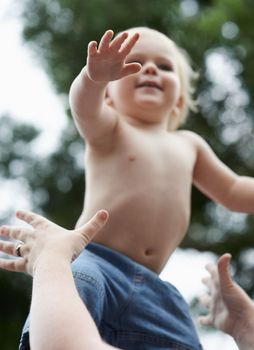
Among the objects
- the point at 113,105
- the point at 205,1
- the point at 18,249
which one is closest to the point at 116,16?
the point at 205,1

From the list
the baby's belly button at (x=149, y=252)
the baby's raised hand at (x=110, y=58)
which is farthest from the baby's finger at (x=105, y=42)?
the baby's belly button at (x=149, y=252)

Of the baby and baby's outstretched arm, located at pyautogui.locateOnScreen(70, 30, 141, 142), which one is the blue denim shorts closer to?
the baby

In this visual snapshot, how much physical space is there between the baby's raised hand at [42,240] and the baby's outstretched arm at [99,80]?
8.9 inches

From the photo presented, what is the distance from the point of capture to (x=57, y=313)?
67 centimetres

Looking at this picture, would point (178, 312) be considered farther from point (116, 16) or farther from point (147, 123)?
point (116, 16)

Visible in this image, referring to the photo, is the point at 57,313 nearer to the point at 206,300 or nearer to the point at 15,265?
the point at 15,265

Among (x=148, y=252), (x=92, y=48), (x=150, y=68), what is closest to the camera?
(x=92, y=48)

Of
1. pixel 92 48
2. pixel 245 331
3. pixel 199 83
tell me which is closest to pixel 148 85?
pixel 92 48

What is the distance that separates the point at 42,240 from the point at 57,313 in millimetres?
116

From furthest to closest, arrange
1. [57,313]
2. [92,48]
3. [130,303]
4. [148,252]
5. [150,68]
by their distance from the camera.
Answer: [150,68] → [148,252] → [130,303] → [92,48] → [57,313]

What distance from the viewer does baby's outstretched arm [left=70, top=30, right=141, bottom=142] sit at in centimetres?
90

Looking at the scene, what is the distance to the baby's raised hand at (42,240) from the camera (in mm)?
743

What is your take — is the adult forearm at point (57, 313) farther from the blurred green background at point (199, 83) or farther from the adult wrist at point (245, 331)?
the blurred green background at point (199, 83)

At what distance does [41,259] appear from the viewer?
0.73 m
